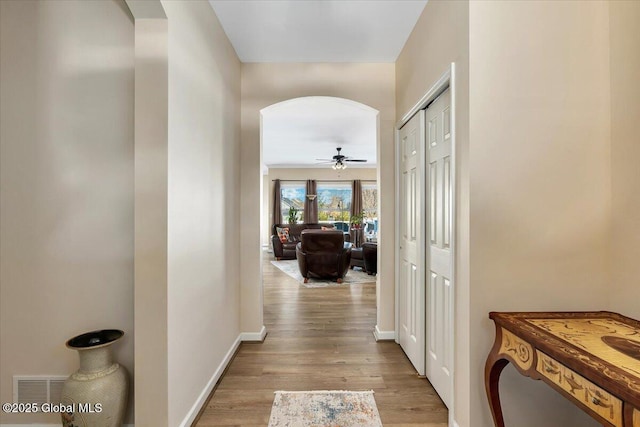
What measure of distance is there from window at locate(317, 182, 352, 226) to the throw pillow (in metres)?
1.66

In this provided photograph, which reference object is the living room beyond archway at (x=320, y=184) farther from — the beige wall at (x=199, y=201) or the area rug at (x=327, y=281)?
the beige wall at (x=199, y=201)

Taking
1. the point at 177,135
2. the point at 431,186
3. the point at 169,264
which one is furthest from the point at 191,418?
the point at 431,186

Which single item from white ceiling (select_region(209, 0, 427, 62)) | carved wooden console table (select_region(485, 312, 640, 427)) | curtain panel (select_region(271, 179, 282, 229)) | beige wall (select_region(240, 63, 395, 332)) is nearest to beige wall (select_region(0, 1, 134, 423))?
white ceiling (select_region(209, 0, 427, 62))

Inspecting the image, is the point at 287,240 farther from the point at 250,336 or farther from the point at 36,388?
the point at 36,388

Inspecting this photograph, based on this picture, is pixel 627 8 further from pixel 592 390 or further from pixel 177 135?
pixel 177 135

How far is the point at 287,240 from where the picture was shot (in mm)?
8484

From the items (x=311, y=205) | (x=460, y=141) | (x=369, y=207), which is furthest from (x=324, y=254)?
(x=369, y=207)

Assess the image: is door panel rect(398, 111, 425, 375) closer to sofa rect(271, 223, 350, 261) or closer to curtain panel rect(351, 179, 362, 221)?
sofa rect(271, 223, 350, 261)

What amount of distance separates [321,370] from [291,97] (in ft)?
8.62

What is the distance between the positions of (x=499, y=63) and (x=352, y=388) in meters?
2.30

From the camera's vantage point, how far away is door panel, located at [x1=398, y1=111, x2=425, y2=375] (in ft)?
7.52

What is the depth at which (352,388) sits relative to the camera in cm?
213

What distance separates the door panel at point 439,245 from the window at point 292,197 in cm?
790

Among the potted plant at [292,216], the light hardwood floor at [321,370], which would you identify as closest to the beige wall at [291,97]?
the light hardwood floor at [321,370]
